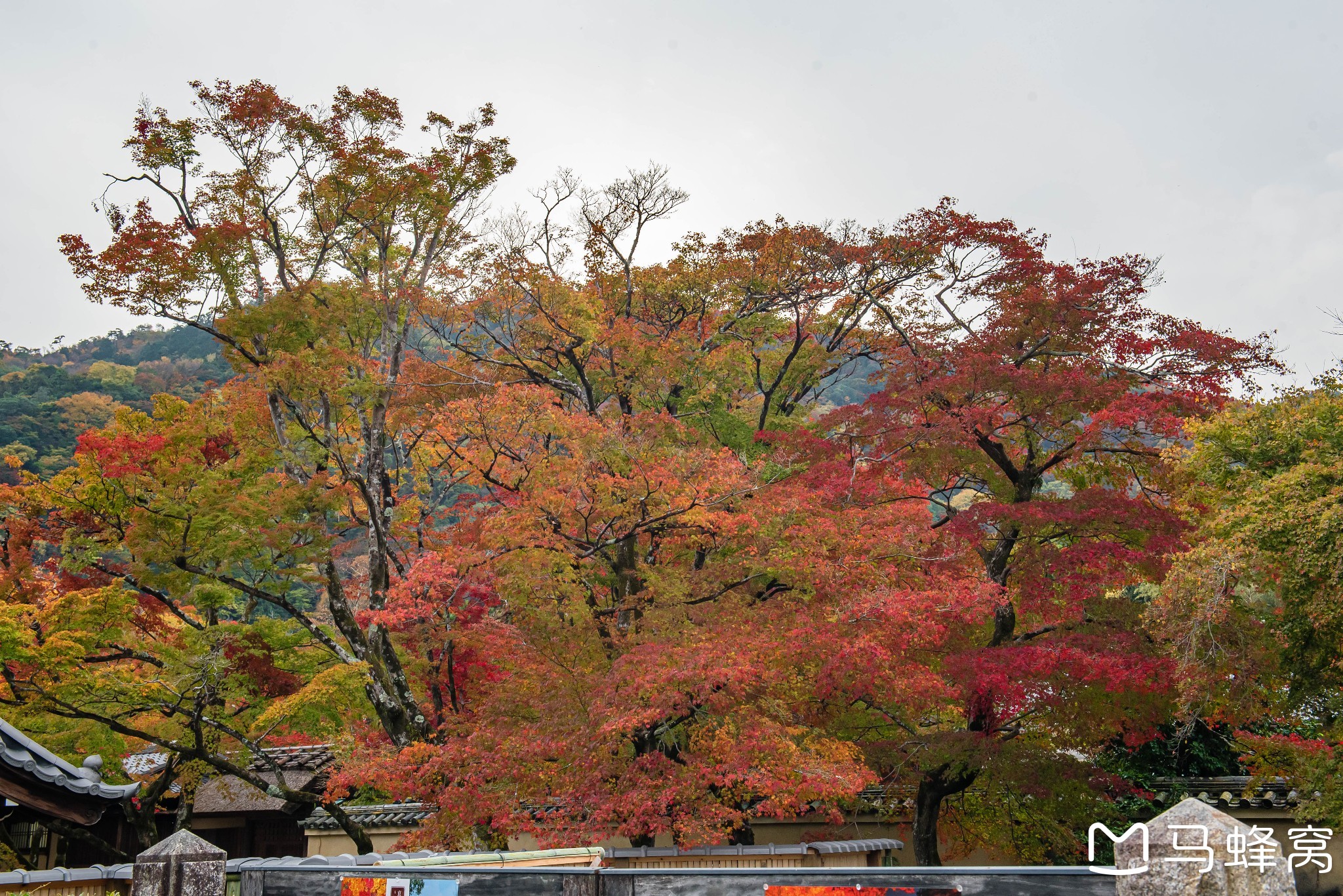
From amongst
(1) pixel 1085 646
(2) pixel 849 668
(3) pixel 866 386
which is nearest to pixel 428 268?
(2) pixel 849 668

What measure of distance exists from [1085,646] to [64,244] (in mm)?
18061

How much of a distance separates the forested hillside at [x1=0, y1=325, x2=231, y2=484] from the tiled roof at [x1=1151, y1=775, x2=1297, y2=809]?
36.2 m

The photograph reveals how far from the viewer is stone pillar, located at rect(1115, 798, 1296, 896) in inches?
158

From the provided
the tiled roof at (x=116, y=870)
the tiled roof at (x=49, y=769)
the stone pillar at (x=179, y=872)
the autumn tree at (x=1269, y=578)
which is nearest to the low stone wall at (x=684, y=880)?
the tiled roof at (x=116, y=870)

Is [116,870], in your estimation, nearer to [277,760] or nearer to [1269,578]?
[1269,578]

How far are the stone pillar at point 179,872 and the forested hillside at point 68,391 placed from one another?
35257mm

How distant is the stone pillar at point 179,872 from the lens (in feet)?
20.0

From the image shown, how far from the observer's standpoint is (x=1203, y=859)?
4.11 metres

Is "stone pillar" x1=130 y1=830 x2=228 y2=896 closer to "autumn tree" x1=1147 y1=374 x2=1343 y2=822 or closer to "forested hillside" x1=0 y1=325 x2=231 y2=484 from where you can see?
"autumn tree" x1=1147 y1=374 x2=1343 y2=822

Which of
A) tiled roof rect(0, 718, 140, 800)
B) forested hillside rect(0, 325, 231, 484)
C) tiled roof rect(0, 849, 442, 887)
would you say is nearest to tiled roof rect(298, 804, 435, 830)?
tiled roof rect(0, 718, 140, 800)

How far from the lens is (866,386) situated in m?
75.4

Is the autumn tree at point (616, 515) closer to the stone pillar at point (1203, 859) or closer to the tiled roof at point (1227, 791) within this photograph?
the tiled roof at point (1227, 791)

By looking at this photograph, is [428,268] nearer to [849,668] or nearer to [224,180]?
[224,180]

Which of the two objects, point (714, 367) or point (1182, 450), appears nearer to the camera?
point (1182, 450)
